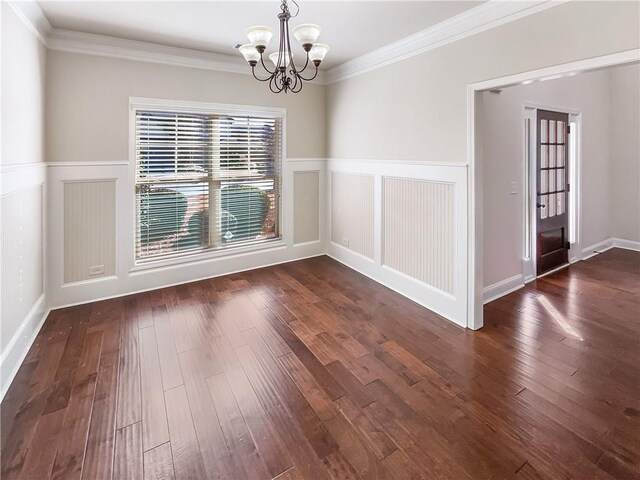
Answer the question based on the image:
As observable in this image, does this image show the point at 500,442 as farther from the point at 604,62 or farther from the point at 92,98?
the point at 92,98

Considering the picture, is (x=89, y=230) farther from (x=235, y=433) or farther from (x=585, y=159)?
(x=585, y=159)

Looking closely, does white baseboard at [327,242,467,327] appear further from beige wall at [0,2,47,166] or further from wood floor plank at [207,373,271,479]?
beige wall at [0,2,47,166]

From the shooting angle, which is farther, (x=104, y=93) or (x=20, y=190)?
(x=104, y=93)

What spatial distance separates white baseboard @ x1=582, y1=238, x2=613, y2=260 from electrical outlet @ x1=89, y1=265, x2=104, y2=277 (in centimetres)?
638

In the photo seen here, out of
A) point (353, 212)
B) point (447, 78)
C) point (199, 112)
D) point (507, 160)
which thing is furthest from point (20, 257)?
point (507, 160)

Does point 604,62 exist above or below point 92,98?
below

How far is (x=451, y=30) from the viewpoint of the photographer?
297cm

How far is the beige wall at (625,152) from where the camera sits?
5.18 m

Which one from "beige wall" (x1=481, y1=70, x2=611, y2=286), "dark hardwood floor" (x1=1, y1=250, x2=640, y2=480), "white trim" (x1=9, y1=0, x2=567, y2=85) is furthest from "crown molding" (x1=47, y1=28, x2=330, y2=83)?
"beige wall" (x1=481, y1=70, x2=611, y2=286)

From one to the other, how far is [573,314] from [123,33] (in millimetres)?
5143

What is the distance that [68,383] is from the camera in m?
2.31

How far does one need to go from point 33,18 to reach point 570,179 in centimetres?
626

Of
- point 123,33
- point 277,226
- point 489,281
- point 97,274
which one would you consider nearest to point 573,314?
point 489,281

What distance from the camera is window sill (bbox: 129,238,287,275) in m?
3.94
